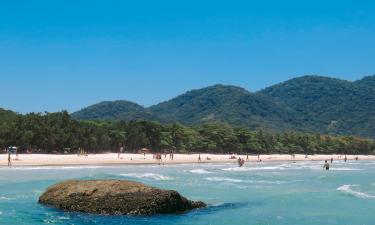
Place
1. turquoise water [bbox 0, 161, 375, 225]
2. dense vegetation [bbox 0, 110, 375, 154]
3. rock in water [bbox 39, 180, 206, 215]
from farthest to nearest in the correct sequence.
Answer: dense vegetation [bbox 0, 110, 375, 154], rock in water [bbox 39, 180, 206, 215], turquoise water [bbox 0, 161, 375, 225]

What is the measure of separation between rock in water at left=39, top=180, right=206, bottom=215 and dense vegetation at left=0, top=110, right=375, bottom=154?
213 ft

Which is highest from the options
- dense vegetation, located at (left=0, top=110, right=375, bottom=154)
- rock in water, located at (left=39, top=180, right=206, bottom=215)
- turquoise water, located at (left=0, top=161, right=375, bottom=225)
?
dense vegetation, located at (left=0, top=110, right=375, bottom=154)

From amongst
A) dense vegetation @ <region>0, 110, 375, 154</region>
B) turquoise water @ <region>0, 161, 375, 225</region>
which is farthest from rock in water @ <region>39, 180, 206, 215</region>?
dense vegetation @ <region>0, 110, 375, 154</region>

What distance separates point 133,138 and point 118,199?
91.1m

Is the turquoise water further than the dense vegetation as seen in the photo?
No

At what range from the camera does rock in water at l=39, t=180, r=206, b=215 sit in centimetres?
2225

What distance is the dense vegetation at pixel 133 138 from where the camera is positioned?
89.4 metres

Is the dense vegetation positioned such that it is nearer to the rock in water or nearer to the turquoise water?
the turquoise water

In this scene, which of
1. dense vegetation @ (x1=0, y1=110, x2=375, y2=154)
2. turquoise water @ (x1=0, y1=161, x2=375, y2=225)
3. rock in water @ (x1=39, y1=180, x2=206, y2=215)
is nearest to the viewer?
turquoise water @ (x1=0, y1=161, x2=375, y2=225)

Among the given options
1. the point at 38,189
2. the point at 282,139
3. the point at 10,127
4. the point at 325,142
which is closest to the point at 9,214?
the point at 38,189

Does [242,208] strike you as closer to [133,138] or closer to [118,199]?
[118,199]

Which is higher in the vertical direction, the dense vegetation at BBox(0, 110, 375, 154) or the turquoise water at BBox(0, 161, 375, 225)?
the dense vegetation at BBox(0, 110, 375, 154)

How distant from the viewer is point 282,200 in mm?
29734

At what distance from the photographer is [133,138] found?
11312 centimetres
